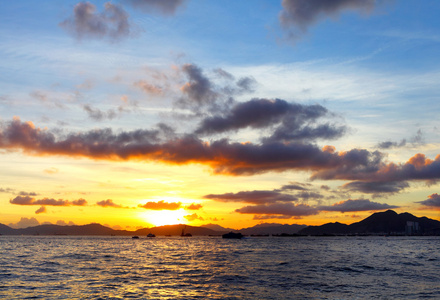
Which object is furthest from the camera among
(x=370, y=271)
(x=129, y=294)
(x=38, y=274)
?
(x=370, y=271)

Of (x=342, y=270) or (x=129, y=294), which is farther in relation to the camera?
(x=342, y=270)

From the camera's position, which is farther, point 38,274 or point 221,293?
point 38,274

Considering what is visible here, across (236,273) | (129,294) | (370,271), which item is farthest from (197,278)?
(370,271)

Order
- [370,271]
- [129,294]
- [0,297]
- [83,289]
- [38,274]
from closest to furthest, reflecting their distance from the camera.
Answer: [0,297] < [129,294] < [83,289] < [38,274] < [370,271]

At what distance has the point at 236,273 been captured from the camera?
71.4 meters

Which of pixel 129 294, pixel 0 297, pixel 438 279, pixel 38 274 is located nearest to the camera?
pixel 0 297

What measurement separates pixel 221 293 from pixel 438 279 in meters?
38.8

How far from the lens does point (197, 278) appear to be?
6469 cm

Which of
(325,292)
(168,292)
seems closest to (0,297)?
(168,292)

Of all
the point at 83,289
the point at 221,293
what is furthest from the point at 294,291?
the point at 83,289

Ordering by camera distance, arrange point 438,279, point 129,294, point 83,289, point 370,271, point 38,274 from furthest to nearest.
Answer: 1. point 370,271
2. point 38,274
3. point 438,279
4. point 83,289
5. point 129,294

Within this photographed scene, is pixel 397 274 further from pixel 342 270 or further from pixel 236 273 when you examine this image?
pixel 236 273

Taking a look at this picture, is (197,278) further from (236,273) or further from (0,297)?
(0,297)

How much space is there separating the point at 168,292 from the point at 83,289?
11.9m
